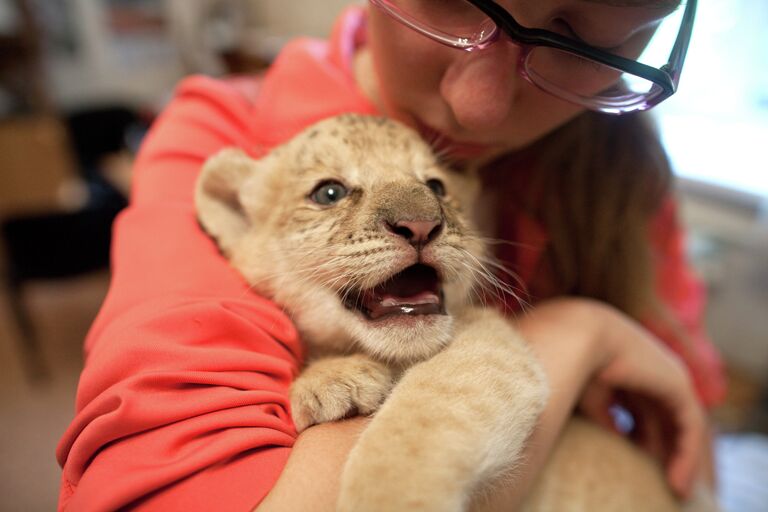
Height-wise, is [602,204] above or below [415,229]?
below

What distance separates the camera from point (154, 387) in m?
0.79

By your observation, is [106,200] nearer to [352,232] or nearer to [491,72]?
[352,232]

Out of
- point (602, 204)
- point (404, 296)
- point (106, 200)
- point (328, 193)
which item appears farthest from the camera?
point (106, 200)

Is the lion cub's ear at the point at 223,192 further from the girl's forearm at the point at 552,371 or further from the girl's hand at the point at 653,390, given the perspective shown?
the girl's hand at the point at 653,390

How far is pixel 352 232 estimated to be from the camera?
40.8 inches

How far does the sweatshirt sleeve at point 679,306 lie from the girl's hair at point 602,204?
194 millimetres

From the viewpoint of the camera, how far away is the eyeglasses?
0.90m

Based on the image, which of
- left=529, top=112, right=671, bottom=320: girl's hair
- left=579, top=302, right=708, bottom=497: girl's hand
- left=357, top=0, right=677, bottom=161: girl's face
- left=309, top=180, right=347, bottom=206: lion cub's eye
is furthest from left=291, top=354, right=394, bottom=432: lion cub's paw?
left=529, top=112, right=671, bottom=320: girl's hair

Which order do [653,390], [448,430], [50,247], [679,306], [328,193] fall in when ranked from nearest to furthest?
[448,430] < [328,193] < [653,390] < [679,306] < [50,247]

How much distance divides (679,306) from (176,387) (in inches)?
64.1

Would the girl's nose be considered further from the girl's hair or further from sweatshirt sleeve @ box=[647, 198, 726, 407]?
sweatshirt sleeve @ box=[647, 198, 726, 407]

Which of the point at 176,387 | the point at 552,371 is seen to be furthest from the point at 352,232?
the point at 552,371

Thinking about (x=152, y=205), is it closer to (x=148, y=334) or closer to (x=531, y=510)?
(x=148, y=334)

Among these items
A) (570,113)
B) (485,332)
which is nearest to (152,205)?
(485,332)
